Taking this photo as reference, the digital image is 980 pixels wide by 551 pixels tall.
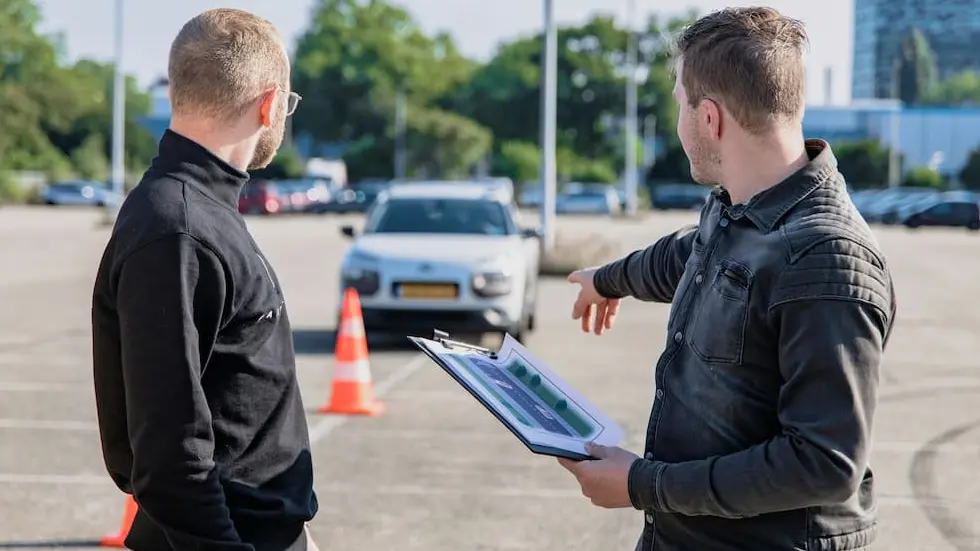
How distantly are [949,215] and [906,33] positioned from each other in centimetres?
11850

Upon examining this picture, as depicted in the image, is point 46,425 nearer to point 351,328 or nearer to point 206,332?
point 351,328

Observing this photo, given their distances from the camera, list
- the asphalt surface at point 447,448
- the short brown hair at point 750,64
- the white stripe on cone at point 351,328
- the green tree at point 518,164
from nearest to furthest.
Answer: the short brown hair at point 750,64 → the asphalt surface at point 447,448 → the white stripe on cone at point 351,328 → the green tree at point 518,164

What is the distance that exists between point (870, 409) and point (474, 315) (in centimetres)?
1093

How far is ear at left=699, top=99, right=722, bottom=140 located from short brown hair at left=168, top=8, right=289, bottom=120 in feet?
2.76

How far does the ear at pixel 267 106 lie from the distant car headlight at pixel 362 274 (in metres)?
10.4

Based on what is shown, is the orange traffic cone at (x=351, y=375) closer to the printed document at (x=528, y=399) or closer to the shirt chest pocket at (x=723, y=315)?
the printed document at (x=528, y=399)

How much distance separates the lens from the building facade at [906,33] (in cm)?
16512

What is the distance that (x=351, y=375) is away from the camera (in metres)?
9.74

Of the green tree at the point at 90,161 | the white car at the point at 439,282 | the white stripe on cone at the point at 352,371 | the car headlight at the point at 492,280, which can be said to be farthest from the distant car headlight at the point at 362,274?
the green tree at the point at 90,161

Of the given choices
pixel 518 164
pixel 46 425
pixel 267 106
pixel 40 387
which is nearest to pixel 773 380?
pixel 267 106

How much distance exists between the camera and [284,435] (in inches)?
111

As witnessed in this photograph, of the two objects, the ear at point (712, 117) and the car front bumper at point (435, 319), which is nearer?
the ear at point (712, 117)

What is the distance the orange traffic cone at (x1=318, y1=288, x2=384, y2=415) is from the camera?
9.70 meters

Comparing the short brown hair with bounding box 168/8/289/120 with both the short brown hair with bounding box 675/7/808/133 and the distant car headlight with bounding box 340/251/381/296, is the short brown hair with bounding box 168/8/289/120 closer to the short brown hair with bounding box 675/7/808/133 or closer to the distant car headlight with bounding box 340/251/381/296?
the short brown hair with bounding box 675/7/808/133
